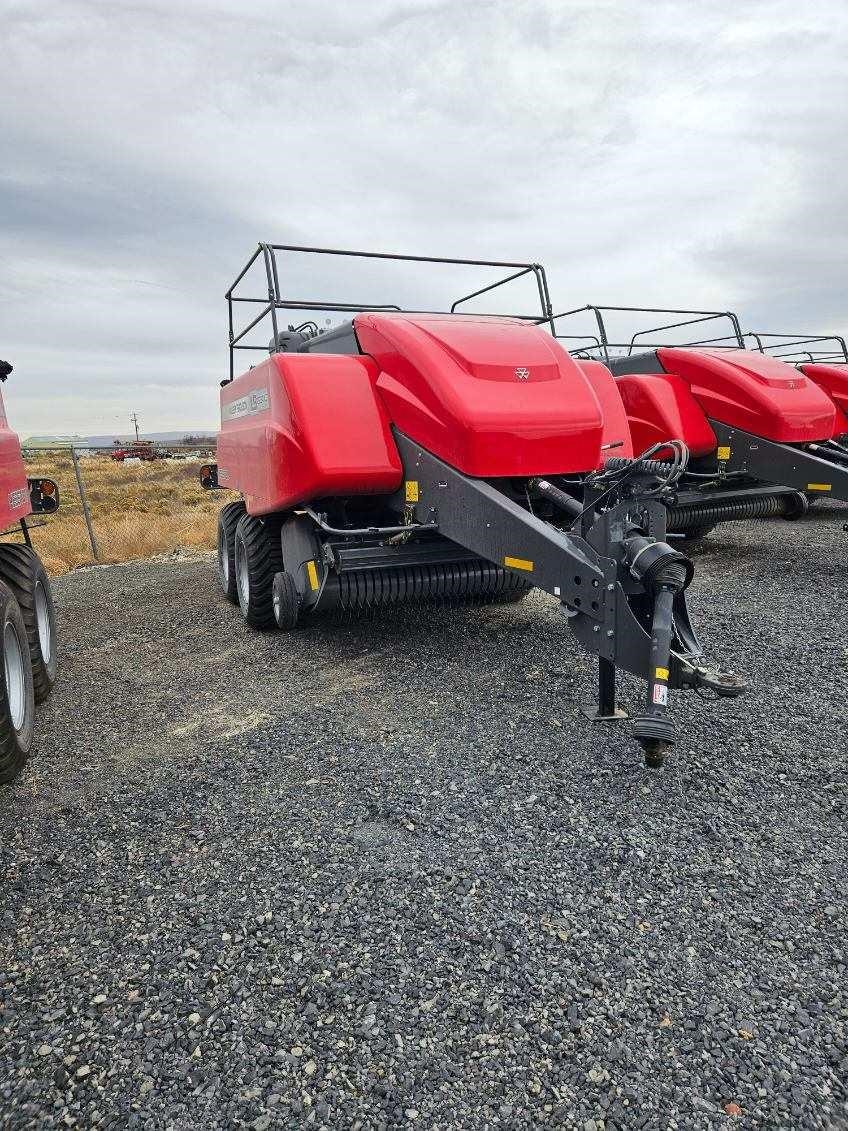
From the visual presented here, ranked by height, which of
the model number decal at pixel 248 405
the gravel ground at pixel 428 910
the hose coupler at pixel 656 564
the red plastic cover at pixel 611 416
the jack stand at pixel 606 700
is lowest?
the gravel ground at pixel 428 910

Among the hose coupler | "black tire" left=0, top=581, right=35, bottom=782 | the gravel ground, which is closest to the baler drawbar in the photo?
the hose coupler

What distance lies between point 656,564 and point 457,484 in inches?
51.3

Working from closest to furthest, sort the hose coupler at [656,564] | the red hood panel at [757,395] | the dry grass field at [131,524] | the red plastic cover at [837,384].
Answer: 1. the hose coupler at [656,564]
2. the red hood panel at [757,395]
3. the red plastic cover at [837,384]
4. the dry grass field at [131,524]

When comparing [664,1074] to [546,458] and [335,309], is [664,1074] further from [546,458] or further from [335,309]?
[335,309]

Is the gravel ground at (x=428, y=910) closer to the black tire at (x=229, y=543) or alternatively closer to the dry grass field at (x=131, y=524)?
the black tire at (x=229, y=543)

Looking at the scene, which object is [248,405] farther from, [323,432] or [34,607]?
[34,607]

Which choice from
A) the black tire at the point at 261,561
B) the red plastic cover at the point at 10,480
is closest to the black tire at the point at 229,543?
the black tire at the point at 261,561

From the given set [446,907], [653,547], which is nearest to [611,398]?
[653,547]

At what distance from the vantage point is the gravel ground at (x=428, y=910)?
1741 millimetres

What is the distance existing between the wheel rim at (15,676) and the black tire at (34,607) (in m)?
0.52

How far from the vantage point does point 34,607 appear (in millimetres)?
4402

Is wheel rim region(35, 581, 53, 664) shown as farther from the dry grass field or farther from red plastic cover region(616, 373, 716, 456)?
the dry grass field

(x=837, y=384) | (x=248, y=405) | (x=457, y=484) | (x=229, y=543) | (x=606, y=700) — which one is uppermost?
(x=248, y=405)

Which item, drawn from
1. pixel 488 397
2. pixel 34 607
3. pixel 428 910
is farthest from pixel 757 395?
pixel 34 607
